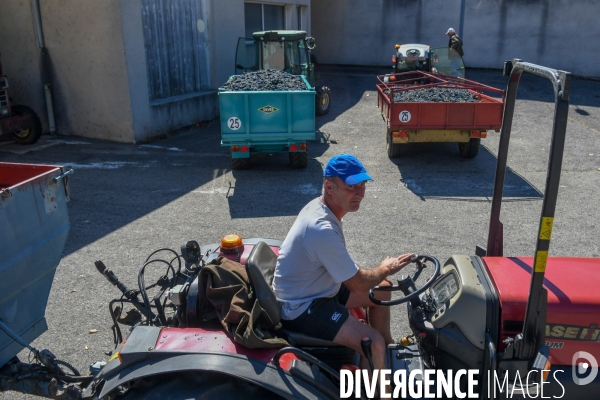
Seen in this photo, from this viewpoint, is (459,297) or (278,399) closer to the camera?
(278,399)

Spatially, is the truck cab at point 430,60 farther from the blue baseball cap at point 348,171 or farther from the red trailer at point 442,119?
the blue baseball cap at point 348,171

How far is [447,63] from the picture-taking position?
15.2 m

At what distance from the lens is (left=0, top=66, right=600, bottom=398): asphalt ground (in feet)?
18.3

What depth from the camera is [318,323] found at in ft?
9.74

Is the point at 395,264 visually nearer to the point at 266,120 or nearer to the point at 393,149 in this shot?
the point at 266,120

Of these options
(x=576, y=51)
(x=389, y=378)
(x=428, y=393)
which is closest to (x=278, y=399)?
(x=389, y=378)

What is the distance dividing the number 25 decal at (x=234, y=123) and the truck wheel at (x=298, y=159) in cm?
102

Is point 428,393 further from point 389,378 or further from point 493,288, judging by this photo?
point 493,288

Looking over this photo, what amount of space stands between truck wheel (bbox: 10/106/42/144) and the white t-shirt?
9.94 metres

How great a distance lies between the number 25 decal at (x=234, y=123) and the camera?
941 cm

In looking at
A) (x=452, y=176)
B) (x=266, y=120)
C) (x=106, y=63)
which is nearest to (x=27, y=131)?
(x=106, y=63)

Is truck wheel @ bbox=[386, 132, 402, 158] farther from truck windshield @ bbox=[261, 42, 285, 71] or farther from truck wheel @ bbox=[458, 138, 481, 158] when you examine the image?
truck windshield @ bbox=[261, 42, 285, 71]

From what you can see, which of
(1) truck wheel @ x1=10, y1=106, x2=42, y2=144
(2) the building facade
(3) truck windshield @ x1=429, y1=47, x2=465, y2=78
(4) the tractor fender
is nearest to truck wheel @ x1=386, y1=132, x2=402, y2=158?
(2) the building facade

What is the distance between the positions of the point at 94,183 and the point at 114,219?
1893 millimetres
